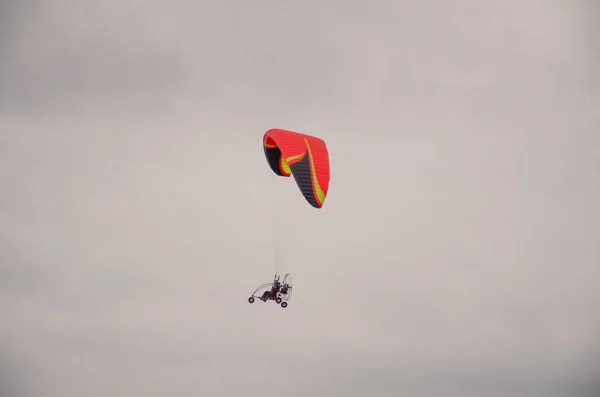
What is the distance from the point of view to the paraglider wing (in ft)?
151

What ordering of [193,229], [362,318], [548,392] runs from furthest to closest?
[548,392], [193,229], [362,318]

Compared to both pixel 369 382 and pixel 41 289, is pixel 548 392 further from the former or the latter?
pixel 41 289

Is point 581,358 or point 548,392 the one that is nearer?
point 548,392

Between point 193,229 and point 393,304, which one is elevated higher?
point 193,229

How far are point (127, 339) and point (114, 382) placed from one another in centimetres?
742

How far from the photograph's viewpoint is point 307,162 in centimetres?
4731

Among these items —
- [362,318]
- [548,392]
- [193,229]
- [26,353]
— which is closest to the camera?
[362,318]

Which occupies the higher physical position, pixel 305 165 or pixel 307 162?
pixel 307 162

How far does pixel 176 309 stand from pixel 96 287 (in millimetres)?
17240

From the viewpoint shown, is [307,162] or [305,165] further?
[307,162]

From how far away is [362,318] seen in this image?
13188 cm

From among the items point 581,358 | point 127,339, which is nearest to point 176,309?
point 127,339

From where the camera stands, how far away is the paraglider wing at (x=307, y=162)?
1812 inches

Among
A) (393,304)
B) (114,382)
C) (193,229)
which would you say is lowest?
(114,382)
